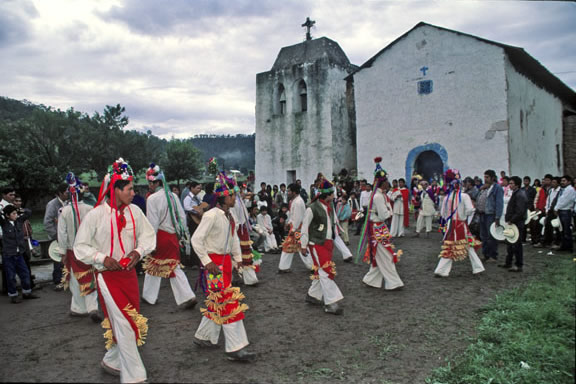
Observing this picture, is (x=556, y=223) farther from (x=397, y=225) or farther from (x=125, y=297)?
(x=125, y=297)

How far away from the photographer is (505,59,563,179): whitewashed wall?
50.7 ft

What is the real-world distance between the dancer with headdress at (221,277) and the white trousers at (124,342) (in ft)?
2.96

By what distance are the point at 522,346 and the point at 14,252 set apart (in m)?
7.17

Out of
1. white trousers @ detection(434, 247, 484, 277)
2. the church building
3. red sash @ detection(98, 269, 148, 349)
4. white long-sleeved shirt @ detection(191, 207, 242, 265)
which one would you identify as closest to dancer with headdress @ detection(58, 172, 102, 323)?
white long-sleeved shirt @ detection(191, 207, 242, 265)

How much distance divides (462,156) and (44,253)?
46.1 feet

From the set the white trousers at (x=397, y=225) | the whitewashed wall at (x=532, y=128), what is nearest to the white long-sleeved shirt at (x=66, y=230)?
the white trousers at (x=397, y=225)

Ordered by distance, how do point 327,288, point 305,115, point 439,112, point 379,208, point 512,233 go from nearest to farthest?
point 327,288 < point 379,208 < point 512,233 < point 439,112 < point 305,115

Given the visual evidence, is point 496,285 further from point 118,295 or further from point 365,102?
point 365,102

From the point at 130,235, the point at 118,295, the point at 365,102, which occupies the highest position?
the point at 365,102

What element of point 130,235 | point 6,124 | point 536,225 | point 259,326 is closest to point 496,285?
point 259,326

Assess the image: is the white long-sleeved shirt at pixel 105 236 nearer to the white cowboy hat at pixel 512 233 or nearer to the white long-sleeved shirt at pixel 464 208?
the white long-sleeved shirt at pixel 464 208

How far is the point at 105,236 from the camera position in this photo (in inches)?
146

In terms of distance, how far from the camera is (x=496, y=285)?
23.0 feet

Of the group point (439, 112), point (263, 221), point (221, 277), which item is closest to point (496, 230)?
point (263, 221)
